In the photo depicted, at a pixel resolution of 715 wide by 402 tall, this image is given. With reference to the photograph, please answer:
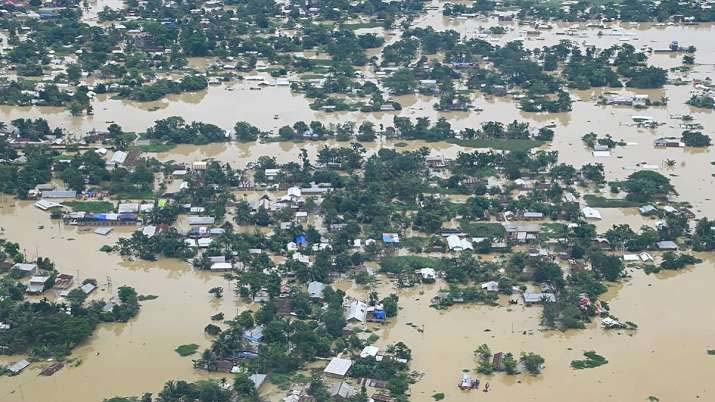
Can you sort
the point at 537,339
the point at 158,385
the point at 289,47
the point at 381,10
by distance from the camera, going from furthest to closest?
the point at 381,10, the point at 289,47, the point at 537,339, the point at 158,385

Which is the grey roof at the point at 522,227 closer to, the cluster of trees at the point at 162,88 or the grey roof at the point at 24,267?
the grey roof at the point at 24,267

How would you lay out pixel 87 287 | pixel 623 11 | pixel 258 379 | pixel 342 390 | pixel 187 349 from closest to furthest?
pixel 342 390, pixel 258 379, pixel 187 349, pixel 87 287, pixel 623 11

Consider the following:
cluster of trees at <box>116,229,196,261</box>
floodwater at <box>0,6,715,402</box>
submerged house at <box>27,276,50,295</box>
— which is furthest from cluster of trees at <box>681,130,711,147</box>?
submerged house at <box>27,276,50,295</box>

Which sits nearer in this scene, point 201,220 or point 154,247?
point 154,247

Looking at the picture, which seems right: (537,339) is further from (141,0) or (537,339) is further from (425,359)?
(141,0)

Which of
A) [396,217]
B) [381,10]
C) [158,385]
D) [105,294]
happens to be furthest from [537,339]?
[381,10]

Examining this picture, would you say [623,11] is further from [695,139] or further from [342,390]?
[342,390]

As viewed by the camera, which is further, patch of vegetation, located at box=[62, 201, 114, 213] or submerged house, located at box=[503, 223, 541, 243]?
patch of vegetation, located at box=[62, 201, 114, 213]

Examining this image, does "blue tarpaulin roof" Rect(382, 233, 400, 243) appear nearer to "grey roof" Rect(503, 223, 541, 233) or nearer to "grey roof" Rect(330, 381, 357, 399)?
"grey roof" Rect(503, 223, 541, 233)

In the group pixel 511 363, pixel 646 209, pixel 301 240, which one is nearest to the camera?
pixel 511 363

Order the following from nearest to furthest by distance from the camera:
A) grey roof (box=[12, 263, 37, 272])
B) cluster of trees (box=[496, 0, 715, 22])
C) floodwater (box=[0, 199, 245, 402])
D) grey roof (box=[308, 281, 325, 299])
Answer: floodwater (box=[0, 199, 245, 402])
grey roof (box=[308, 281, 325, 299])
grey roof (box=[12, 263, 37, 272])
cluster of trees (box=[496, 0, 715, 22])

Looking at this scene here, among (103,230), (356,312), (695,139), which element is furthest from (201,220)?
(695,139)
